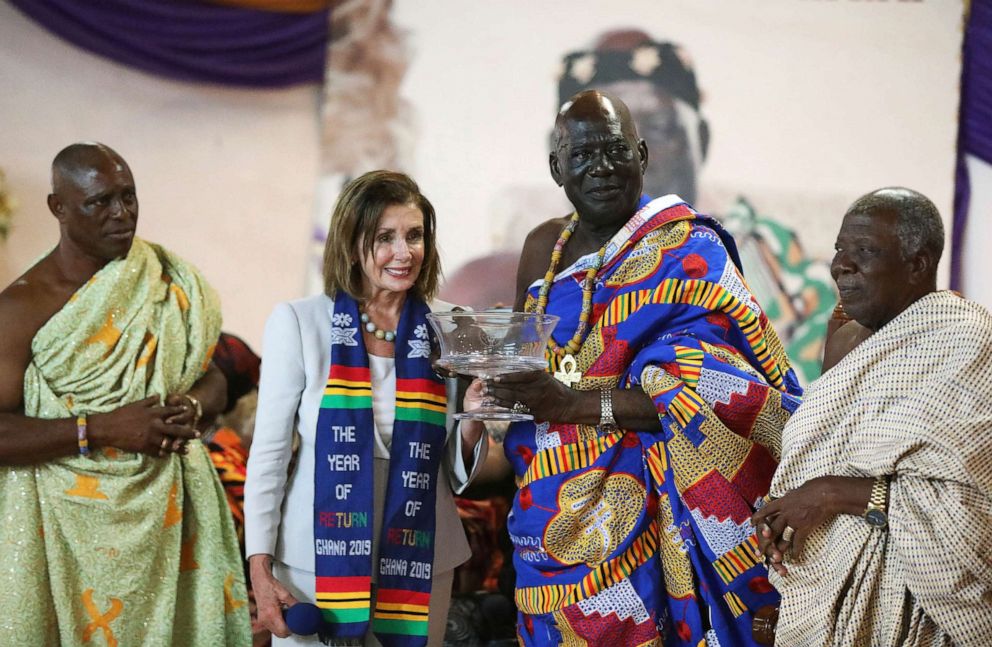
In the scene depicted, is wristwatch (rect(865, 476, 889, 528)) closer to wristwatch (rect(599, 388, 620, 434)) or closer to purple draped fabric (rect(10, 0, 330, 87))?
wristwatch (rect(599, 388, 620, 434))

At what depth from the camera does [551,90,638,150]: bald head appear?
277cm

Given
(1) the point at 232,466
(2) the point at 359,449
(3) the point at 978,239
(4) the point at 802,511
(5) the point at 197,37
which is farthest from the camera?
(3) the point at 978,239

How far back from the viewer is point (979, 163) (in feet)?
20.0

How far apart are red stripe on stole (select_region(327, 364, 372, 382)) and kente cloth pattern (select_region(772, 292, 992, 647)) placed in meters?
1.05

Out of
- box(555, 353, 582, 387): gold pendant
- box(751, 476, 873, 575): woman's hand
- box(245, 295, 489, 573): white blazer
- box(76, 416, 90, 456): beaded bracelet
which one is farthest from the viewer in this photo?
box(76, 416, 90, 456): beaded bracelet

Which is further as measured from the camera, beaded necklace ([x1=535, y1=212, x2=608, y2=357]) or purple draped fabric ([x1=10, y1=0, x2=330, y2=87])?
purple draped fabric ([x1=10, y1=0, x2=330, y2=87])

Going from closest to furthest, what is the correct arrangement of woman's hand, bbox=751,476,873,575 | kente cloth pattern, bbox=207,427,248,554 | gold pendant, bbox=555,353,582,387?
woman's hand, bbox=751,476,873,575, gold pendant, bbox=555,353,582,387, kente cloth pattern, bbox=207,427,248,554

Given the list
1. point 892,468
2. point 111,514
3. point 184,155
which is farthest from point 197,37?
point 892,468

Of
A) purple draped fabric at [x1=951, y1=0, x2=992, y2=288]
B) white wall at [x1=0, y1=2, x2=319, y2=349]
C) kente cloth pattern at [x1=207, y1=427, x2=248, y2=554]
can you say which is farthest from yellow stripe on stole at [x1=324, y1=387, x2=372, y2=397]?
purple draped fabric at [x1=951, y1=0, x2=992, y2=288]

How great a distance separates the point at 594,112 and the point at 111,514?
1.81m

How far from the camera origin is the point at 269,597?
2.50 metres

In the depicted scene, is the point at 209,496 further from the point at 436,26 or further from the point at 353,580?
the point at 436,26

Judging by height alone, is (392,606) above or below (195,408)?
below

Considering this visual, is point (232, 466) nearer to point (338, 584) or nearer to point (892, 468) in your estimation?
point (338, 584)
